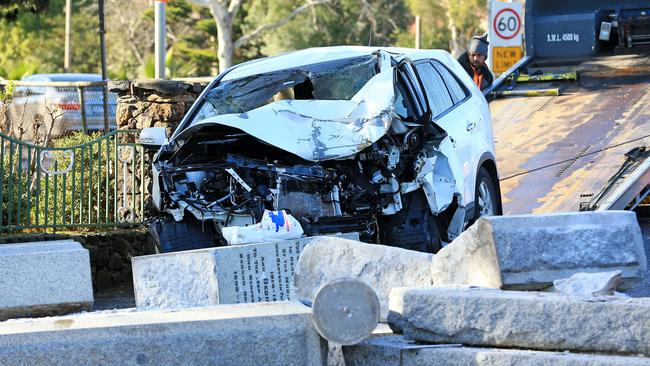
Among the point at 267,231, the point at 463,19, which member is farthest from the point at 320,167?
the point at 463,19

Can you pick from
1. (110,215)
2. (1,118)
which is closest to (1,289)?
(110,215)

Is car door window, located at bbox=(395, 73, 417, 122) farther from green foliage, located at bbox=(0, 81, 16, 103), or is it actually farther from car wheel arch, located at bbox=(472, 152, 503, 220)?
green foliage, located at bbox=(0, 81, 16, 103)

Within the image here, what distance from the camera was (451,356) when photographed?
5781mm

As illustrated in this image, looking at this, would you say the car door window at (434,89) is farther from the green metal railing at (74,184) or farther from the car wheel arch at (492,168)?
the green metal railing at (74,184)

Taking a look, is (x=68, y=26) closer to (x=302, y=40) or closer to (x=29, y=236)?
(x=302, y=40)

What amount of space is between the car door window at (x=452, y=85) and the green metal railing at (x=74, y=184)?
9.17ft

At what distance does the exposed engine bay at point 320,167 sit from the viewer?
8953 mm

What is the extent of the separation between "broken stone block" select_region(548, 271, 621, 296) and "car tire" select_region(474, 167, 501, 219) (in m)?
4.14

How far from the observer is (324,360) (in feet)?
19.5

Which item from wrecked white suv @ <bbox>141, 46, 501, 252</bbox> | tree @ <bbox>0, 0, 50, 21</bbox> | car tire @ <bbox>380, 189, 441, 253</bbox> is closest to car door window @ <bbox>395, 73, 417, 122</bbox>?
wrecked white suv @ <bbox>141, 46, 501, 252</bbox>

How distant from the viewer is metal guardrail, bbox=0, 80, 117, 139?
14898 mm

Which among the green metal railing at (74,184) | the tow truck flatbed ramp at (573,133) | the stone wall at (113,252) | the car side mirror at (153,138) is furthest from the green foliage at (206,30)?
the car side mirror at (153,138)

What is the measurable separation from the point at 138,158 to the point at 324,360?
6.29 m

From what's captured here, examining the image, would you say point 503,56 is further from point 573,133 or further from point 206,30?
point 206,30
